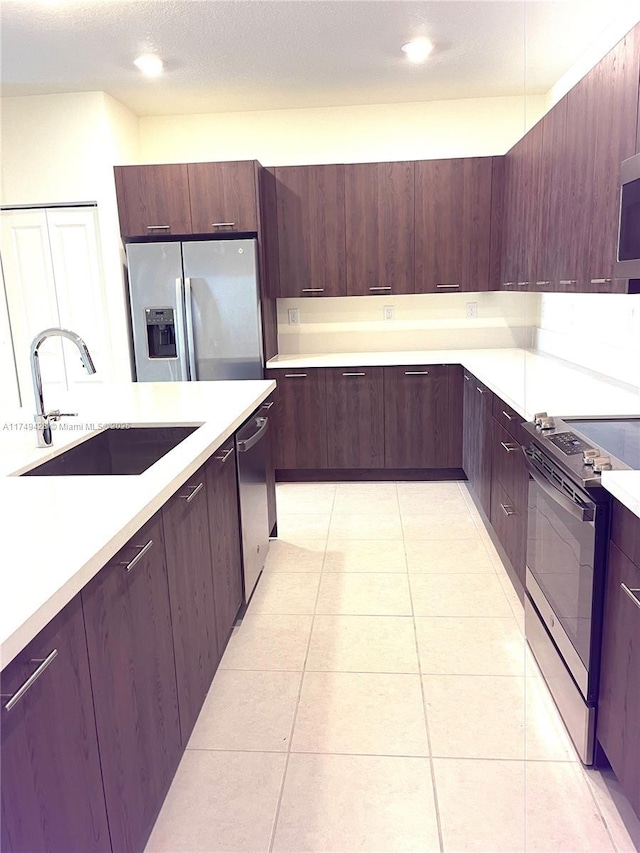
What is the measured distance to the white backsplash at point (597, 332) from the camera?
9.66 feet

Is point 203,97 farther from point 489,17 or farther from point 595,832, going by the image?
point 595,832

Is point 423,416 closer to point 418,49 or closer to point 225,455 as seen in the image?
point 418,49

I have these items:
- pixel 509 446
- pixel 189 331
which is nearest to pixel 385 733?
pixel 509 446

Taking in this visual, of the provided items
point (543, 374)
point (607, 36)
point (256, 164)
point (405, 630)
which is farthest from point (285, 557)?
point (607, 36)

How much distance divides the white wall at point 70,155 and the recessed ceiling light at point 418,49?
6.66 ft

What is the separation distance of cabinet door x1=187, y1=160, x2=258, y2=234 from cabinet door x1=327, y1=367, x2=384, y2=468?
1183 mm

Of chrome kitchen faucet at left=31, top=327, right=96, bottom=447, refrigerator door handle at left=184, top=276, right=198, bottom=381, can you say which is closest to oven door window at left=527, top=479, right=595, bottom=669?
chrome kitchen faucet at left=31, top=327, right=96, bottom=447

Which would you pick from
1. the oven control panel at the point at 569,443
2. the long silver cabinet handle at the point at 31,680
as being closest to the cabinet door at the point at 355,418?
the oven control panel at the point at 569,443

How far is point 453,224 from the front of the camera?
14.2 feet

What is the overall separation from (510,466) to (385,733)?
54.4 inches

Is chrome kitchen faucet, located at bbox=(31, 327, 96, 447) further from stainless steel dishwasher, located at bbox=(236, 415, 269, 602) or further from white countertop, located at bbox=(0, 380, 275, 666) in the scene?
stainless steel dishwasher, located at bbox=(236, 415, 269, 602)

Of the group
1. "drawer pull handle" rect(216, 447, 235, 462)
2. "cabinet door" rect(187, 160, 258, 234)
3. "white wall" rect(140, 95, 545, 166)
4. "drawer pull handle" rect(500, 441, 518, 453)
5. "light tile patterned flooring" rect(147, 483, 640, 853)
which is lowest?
"light tile patterned flooring" rect(147, 483, 640, 853)

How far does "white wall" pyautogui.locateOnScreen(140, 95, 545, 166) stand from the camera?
4.45 meters

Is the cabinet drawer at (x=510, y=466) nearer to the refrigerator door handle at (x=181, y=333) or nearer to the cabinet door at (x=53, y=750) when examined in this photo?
the cabinet door at (x=53, y=750)
